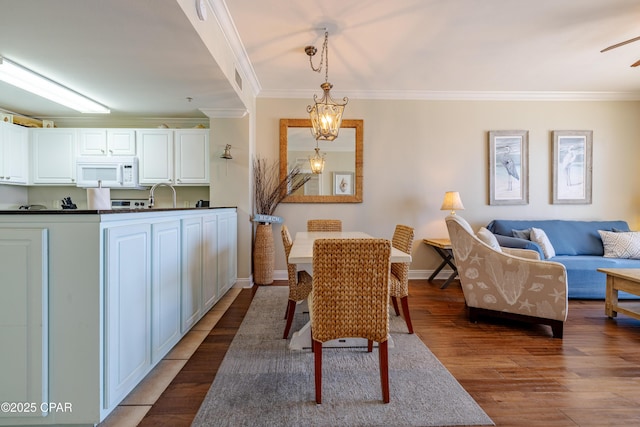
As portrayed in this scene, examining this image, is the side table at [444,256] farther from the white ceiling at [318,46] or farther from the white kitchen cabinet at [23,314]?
the white kitchen cabinet at [23,314]

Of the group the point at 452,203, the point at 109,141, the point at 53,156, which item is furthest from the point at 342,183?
the point at 53,156

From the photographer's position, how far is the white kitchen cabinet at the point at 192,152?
399 centimetres

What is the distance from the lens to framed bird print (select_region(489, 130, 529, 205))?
169 inches

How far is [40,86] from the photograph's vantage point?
9.84 ft

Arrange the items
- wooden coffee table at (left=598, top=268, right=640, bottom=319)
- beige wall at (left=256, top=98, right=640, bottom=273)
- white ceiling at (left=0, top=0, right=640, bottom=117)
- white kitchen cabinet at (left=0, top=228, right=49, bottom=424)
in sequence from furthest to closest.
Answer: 1. beige wall at (left=256, top=98, right=640, bottom=273)
2. wooden coffee table at (left=598, top=268, right=640, bottom=319)
3. white ceiling at (left=0, top=0, right=640, bottom=117)
4. white kitchen cabinet at (left=0, top=228, right=49, bottom=424)

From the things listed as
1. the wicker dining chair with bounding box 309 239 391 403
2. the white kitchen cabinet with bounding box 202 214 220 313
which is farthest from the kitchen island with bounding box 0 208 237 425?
the white kitchen cabinet with bounding box 202 214 220 313

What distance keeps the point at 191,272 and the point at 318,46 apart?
2468 millimetres

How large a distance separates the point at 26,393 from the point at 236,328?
1.40 metres

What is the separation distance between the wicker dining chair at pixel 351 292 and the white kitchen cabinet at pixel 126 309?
0.97 metres

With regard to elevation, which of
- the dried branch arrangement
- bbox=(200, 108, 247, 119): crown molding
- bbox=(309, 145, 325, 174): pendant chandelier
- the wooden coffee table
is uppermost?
bbox=(200, 108, 247, 119): crown molding

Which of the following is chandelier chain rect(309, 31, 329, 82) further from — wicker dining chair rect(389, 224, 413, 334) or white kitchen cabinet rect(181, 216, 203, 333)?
white kitchen cabinet rect(181, 216, 203, 333)

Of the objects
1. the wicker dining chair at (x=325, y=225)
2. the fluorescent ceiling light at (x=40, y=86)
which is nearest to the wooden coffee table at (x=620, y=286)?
the wicker dining chair at (x=325, y=225)

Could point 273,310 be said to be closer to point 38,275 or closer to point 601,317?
point 38,275

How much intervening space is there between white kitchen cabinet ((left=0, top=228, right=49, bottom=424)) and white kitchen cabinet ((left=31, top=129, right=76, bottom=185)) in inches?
134
